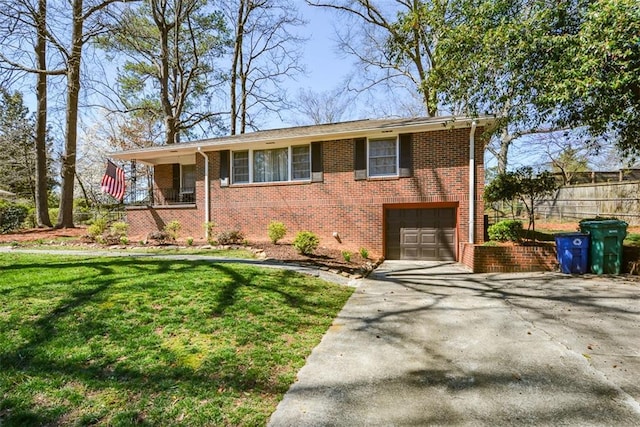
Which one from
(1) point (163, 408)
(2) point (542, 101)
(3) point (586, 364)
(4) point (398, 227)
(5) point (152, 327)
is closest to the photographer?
(1) point (163, 408)

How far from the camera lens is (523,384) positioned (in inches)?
117

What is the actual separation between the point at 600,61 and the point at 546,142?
61.6 feet

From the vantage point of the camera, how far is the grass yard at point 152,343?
2662 mm

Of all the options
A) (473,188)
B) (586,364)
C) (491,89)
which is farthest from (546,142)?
(586,364)

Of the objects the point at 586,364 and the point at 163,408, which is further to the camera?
the point at 586,364

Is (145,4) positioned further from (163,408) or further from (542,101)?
(163,408)

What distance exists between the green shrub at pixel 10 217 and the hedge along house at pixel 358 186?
8.87 m

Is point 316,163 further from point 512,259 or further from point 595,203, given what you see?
point 595,203

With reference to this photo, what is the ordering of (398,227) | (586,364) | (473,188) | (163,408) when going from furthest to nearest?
(398,227)
(473,188)
(586,364)
(163,408)

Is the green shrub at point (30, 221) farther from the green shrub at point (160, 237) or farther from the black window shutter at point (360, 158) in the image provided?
the black window shutter at point (360, 158)

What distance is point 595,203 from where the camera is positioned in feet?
47.4

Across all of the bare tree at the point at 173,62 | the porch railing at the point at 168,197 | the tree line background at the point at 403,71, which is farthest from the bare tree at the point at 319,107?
the porch railing at the point at 168,197

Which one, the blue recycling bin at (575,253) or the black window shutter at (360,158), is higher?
the black window shutter at (360,158)

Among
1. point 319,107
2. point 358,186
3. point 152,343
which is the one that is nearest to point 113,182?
point 358,186
